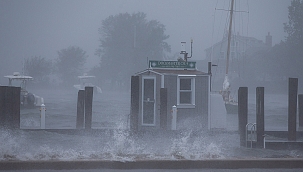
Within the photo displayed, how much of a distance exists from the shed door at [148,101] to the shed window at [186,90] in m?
1.21

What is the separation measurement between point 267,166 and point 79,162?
15.7 feet

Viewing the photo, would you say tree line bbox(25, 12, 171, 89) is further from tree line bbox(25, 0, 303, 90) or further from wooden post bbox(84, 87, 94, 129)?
wooden post bbox(84, 87, 94, 129)

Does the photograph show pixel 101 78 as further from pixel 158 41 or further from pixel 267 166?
pixel 267 166

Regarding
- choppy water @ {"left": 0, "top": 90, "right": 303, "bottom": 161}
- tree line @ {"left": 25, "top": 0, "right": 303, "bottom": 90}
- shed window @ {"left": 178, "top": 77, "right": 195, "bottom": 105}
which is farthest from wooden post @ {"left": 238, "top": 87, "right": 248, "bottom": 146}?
tree line @ {"left": 25, "top": 0, "right": 303, "bottom": 90}

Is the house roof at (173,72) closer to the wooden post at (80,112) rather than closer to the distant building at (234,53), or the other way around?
the wooden post at (80,112)

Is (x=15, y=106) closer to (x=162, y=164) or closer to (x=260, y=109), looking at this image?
(x=162, y=164)

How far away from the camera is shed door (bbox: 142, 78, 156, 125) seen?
21.0 metres

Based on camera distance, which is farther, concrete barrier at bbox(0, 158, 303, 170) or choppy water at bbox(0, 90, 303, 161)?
choppy water at bbox(0, 90, 303, 161)

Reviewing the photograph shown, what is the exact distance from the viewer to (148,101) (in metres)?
21.1

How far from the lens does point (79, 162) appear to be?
11.4 metres

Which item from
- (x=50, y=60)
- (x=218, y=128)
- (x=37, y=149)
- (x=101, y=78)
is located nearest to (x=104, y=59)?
(x=101, y=78)

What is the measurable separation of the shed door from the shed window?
1.21 meters

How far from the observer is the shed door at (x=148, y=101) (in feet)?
69.1

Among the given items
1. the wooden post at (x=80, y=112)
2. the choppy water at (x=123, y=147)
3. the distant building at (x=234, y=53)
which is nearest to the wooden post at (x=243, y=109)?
the choppy water at (x=123, y=147)
